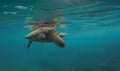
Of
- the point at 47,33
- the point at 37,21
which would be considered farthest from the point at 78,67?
the point at 47,33

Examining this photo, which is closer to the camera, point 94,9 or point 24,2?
point 24,2

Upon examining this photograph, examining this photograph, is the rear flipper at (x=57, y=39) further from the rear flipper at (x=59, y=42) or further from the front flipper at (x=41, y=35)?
the front flipper at (x=41, y=35)

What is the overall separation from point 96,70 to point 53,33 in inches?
540

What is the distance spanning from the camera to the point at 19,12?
16.2 metres

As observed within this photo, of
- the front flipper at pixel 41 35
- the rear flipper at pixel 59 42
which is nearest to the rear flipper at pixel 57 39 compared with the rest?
the rear flipper at pixel 59 42

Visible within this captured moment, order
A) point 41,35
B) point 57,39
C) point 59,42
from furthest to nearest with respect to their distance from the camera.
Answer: point 41,35
point 57,39
point 59,42

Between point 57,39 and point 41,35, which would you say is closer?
point 57,39

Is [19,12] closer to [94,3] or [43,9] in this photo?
[43,9]

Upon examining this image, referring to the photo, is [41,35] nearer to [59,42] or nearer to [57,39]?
[57,39]

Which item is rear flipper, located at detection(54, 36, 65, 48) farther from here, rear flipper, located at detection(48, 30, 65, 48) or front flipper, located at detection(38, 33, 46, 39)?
front flipper, located at detection(38, 33, 46, 39)

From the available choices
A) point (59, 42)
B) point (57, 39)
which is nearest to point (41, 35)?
point (57, 39)

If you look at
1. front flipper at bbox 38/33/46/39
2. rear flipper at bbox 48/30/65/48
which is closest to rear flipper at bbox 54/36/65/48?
Result: rear flipper at bbox 48/30/65/48

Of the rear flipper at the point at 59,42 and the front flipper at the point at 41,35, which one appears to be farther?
the front flipper at the point at 41,35

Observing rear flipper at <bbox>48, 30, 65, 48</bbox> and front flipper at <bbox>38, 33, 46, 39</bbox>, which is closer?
rear flipper at <bbox>48, 30, 65, 48</bbox>
